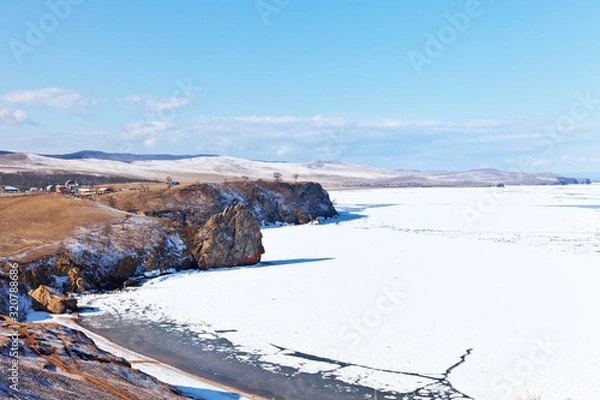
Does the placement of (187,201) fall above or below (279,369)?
above

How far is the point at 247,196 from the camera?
199ft

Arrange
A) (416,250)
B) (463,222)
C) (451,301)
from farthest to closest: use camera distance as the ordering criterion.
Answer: (463,222)
(416,250)
(451,301)

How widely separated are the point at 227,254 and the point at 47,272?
10.0 meters

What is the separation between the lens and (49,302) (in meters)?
19.8

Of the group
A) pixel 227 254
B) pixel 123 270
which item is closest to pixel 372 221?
pixel 227 254

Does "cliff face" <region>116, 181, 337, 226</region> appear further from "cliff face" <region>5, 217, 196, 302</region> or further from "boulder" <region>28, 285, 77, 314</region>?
"boulder" <region>28, 285, 77, 314</region>

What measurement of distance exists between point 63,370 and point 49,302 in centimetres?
Answer: 1203

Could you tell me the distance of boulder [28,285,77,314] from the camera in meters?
19.5

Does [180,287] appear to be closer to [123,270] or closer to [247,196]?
[123,270]

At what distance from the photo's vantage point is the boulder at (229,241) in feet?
98.0

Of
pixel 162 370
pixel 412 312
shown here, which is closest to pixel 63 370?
pixel 162 370

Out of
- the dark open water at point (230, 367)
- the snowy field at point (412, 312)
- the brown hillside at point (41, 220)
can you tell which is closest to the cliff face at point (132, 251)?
the brown hillside at point (41, 220)

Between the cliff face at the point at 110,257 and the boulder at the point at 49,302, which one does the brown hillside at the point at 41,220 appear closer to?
the cliff face at the point at 110,257

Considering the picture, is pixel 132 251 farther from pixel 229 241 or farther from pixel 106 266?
pixel 229 241
